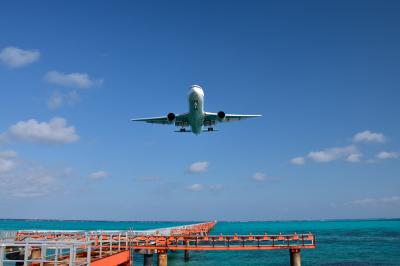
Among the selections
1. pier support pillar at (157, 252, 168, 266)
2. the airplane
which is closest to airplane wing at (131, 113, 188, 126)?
the airplane

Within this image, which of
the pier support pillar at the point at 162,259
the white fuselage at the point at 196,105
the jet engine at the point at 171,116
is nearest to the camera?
the pier support pillar at the point at 162,259

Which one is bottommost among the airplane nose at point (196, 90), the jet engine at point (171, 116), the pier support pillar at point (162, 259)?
the pier support pillar at point (162, 259)

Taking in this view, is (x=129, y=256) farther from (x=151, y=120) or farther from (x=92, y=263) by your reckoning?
(x=151, y=120)

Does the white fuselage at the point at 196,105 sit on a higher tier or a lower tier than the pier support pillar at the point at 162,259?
higher

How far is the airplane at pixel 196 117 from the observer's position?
43.5 meters

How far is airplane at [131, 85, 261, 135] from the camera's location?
4347 cm

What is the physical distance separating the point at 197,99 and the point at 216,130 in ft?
32.3

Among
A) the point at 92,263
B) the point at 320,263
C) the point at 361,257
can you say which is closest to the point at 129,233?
the point at 92,263

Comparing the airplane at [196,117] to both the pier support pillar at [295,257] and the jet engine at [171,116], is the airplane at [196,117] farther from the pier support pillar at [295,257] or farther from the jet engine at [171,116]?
the pier support pillar at [295,257]

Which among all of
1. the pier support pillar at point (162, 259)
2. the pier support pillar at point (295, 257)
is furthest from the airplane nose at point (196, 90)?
the pier support pillar at point (295, 257)

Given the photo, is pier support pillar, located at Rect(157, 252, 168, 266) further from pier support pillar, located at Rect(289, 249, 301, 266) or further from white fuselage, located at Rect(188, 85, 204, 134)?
white fuselage, located at Rect(188, 85, 204, 134)

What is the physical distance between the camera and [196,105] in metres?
43.8

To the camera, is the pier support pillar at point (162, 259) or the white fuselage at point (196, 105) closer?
the pier support pillar at point (162, 259)

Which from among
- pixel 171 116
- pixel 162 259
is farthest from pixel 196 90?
pixel 162 259
